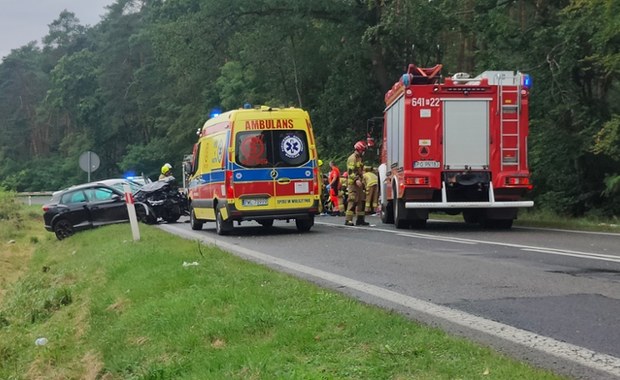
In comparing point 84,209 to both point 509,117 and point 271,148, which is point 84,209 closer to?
point 271,148

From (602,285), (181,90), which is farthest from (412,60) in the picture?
(181,90)

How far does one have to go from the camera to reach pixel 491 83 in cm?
1504

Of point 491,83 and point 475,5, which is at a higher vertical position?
point 475,5

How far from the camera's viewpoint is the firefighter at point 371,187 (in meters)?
18.6

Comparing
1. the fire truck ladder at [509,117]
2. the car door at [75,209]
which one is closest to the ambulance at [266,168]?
the fire truck ladder at [509,117]

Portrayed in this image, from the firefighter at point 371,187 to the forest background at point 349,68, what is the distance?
135 cm

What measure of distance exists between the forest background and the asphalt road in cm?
523

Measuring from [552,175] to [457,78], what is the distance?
654 centimetres

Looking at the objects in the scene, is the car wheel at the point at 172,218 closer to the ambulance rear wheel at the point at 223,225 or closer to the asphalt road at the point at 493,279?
the ambulance rear wheel at the point at 223,225

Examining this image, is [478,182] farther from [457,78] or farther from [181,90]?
[181,90]

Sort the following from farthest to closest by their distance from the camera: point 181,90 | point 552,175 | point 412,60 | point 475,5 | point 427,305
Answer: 1. point 181,90
2. point 412,60
3. point 475,5
4. point 552,175
5. point 427,305

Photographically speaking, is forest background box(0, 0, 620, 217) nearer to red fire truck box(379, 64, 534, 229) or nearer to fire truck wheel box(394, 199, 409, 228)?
red fire truck box(379, 64, 534, 229)

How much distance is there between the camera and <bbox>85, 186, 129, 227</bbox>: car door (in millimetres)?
20266

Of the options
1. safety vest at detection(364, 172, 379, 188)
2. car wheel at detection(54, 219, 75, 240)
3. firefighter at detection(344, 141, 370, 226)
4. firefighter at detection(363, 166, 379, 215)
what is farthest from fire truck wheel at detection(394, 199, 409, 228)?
car wheel at detection(54, 219, 75, 240)
